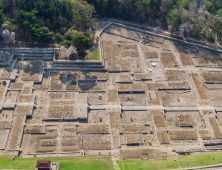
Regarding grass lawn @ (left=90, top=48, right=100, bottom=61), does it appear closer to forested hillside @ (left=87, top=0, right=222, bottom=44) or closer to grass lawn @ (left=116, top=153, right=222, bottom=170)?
forested hillside @ (left=87, top=0, right=222, bottom=44)

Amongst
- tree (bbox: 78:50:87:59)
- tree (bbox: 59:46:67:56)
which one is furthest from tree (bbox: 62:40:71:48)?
tree (bbox: 78:50:87:59)

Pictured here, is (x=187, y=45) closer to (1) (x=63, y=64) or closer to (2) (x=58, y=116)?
(1) (x=63, y=64)

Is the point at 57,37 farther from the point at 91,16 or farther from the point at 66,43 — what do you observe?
the point at 91,16

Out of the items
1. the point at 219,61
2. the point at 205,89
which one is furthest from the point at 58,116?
the point at 219,61

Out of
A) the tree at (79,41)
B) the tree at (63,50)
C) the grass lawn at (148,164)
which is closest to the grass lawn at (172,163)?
the grass lawn at (148,164)

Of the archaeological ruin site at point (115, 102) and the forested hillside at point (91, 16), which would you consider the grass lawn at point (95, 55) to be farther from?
the forested hillside at point (91, 16)
